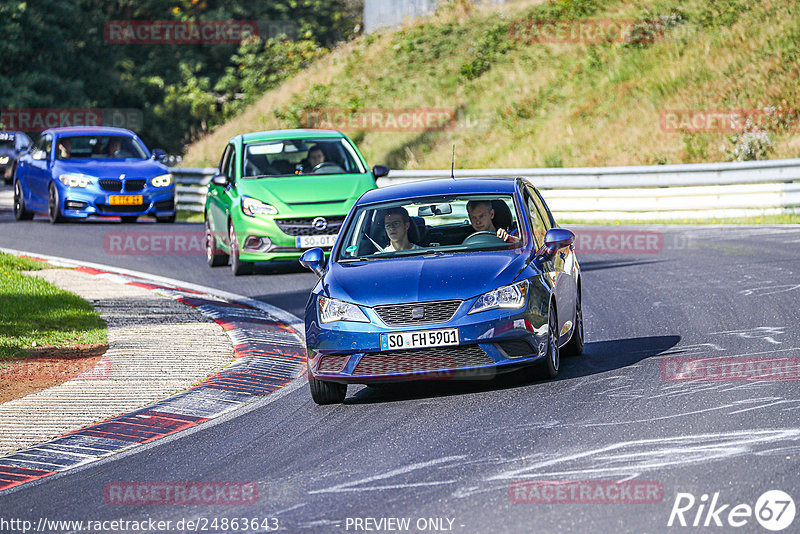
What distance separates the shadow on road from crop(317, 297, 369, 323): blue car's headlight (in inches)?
25.5

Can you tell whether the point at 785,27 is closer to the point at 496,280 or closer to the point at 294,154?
the point at 294,154

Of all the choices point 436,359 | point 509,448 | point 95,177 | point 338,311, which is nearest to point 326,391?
point 338,311

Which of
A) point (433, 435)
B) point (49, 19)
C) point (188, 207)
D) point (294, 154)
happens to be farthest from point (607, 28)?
point (433, 435)

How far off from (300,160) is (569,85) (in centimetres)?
1734

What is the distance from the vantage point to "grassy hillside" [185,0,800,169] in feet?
94.8

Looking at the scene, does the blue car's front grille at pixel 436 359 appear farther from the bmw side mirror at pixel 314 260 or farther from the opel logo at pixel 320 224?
the opel logo at pixel 320 224

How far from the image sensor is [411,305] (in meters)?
8.81

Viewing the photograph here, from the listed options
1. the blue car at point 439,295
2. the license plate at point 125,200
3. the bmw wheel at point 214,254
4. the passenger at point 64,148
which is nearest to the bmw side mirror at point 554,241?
the blue car at point 439,295

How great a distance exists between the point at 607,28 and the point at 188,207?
13.1m

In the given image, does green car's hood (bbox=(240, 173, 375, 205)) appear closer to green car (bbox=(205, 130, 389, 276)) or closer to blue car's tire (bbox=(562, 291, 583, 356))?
green car (bbox=(205, 130, 389, 276))

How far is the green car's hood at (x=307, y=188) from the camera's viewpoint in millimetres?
16922

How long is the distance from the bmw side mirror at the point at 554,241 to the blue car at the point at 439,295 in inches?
0.4

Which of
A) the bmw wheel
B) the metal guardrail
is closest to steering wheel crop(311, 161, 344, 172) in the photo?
the bmw wheel

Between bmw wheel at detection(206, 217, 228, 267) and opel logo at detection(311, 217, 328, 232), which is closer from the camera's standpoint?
opel logo at detection(311, 217, 328, 232)
